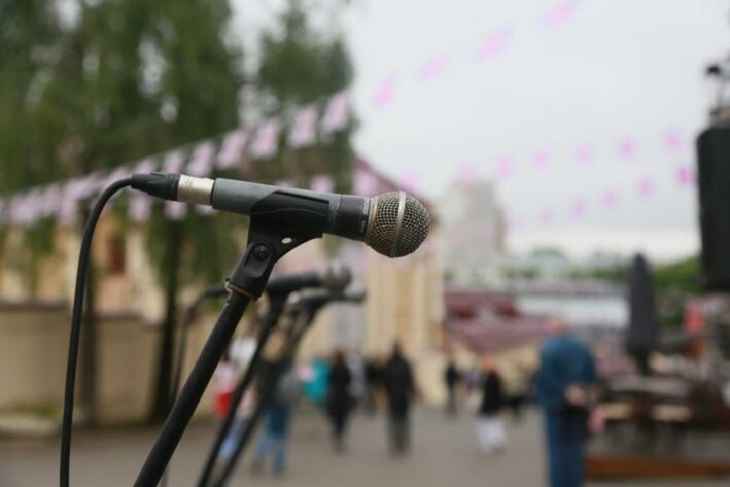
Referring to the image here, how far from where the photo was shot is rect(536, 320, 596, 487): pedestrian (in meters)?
9.25

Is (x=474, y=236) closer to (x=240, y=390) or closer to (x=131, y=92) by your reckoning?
(x=131, y=92)

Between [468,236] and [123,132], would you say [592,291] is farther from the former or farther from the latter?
[123,132]

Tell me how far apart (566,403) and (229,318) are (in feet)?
24.5

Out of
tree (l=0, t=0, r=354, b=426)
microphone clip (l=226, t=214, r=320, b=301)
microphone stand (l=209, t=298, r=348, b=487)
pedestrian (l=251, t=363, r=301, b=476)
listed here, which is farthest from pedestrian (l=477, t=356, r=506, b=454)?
microphone clip (l=226, t=214, r=320, b=301)

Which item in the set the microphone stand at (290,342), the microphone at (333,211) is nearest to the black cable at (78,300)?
the microphone at (333,211)

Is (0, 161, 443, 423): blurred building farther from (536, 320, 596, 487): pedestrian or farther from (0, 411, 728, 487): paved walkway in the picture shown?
(536, 320, 596, 487): pedestrian

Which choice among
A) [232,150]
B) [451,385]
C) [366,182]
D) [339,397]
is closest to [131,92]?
[232,150]

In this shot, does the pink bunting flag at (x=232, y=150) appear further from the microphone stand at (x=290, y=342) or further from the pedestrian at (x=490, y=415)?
the microphone stand at (x=290, y=342)

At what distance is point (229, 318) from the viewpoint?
224 cm

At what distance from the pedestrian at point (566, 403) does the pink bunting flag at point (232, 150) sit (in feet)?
16.1

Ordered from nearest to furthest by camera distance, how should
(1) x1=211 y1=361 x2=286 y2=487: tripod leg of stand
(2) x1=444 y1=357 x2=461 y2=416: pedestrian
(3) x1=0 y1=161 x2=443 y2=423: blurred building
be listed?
(1) x1=211 y1=361 x2=286 y2=487: tripod leg of stand, (3) x1=0 y1=161 x2=443 y2=423: blurred building, (2) x1=444 y1=357 x2=461 y2=416: pedestrian

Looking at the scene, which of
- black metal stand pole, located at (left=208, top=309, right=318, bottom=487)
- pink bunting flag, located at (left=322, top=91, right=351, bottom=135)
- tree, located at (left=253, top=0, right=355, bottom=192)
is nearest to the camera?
black metal stand pole, located at (left=208, top=309, right=318, bottom=487)

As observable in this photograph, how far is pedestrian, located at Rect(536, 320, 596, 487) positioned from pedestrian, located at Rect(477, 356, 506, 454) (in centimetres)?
731

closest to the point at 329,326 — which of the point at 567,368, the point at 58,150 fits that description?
the point at 58,150
